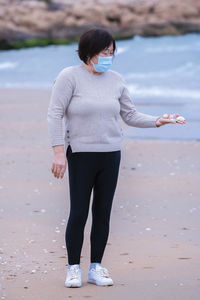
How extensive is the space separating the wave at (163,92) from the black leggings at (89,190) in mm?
14749

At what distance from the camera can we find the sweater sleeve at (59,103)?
14.4ft

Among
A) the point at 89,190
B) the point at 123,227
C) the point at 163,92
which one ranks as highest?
the point at 89,190

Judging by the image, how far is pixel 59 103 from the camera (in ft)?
14.4

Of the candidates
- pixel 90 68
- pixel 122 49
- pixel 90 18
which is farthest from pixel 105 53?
pixel 90 18

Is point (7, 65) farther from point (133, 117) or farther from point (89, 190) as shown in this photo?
point (89, 190)

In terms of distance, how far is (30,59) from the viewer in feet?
133

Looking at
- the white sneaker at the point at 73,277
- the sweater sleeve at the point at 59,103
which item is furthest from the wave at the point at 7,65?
the sweater sleeve at the point at 59,103

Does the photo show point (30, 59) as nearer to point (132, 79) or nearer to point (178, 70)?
point (178, 70)

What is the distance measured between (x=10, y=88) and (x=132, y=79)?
6.89 m

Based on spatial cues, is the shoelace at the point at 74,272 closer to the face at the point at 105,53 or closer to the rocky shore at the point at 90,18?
the face at the point at 105,53

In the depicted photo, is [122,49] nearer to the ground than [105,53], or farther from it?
nearer to the ground

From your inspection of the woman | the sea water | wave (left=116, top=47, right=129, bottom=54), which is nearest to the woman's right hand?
the woman

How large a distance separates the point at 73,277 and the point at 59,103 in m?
1.07

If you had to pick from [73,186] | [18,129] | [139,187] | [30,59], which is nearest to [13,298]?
[73,186]
